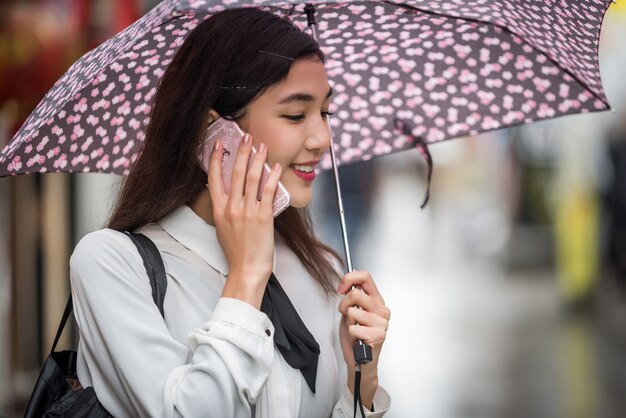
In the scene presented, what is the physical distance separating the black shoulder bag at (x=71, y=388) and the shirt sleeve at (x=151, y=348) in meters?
0.03

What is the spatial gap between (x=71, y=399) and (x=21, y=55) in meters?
4.22

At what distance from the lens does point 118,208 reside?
2.79 meters

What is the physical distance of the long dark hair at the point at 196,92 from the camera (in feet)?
8.79

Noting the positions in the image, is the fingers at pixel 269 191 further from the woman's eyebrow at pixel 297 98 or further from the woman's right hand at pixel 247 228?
the woman's eyebrow at pixel 297 98

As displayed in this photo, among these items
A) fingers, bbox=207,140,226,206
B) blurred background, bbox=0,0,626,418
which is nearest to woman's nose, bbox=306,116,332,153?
fingers, bbox=207,140,226,206

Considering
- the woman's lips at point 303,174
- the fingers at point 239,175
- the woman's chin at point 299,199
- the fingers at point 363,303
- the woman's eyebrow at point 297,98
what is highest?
the woman's eyebrow at point 297,98

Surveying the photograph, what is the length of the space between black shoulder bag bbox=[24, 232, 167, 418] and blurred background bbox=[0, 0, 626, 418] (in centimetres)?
84

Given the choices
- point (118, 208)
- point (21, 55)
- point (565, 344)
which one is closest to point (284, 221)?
point (118, 208)

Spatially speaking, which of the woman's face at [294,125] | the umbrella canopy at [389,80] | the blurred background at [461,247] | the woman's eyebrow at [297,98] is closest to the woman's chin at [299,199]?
the woman's face at [294,125]

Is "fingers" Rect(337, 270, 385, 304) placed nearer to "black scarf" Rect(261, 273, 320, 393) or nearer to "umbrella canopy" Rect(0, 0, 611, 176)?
"black scarf" Rect(261, 273, 320, 393)

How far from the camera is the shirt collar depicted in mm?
2697

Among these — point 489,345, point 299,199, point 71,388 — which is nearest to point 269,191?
point 299,199

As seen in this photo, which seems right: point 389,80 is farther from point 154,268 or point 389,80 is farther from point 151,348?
point 151,348

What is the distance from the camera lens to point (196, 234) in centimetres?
271
